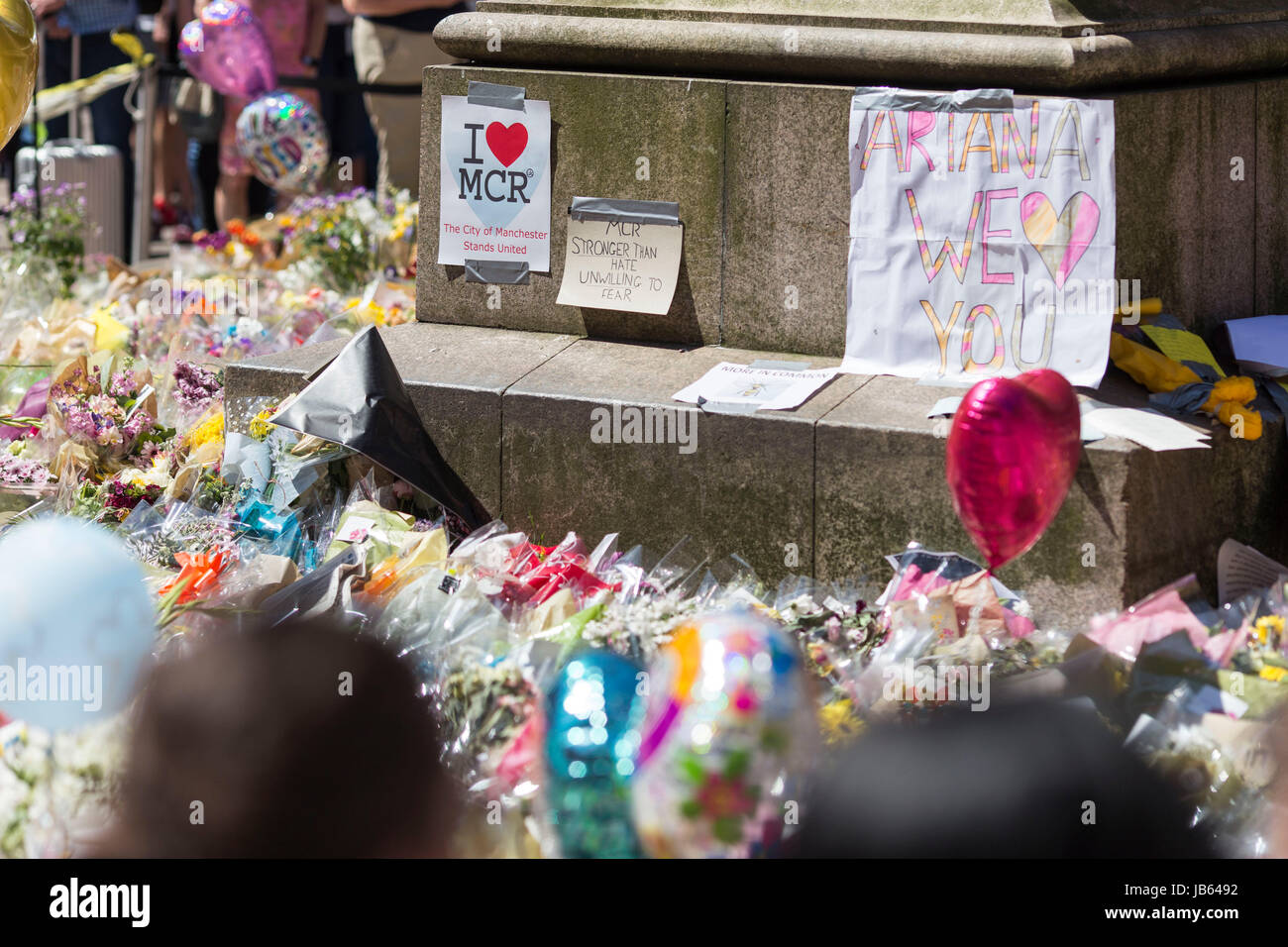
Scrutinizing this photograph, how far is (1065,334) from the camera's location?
14.0ft

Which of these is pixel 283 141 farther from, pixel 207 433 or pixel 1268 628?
pixel 1268 628

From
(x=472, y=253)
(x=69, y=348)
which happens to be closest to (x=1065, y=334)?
(x=472, y=253)

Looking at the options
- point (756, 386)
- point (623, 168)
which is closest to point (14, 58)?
point (623, 168)

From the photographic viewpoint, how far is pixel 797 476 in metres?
4.19

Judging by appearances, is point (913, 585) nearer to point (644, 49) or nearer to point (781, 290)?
point (781, 290)

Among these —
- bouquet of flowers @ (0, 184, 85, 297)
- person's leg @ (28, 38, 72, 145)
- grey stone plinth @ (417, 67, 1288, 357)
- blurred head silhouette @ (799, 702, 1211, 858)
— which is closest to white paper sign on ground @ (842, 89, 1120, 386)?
grey stone plinth @ (417, 67, 1288, 357)

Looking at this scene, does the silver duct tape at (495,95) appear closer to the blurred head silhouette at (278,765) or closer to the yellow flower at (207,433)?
the yellow flower at (207,433)

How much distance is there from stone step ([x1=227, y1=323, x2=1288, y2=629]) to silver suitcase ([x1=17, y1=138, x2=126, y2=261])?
16.0 feet

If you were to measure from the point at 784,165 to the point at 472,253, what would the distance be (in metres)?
1.00

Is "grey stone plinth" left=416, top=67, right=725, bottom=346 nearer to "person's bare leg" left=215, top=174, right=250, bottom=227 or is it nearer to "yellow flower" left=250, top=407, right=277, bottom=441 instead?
"yellow flower" left=250, top=407, right=277, bottom=441

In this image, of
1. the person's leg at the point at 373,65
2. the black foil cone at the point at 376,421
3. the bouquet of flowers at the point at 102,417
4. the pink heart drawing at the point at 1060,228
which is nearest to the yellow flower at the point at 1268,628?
the pink heart drawing at the point at 1060,228

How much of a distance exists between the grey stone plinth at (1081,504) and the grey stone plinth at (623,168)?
662mm

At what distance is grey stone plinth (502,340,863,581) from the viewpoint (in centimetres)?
421
